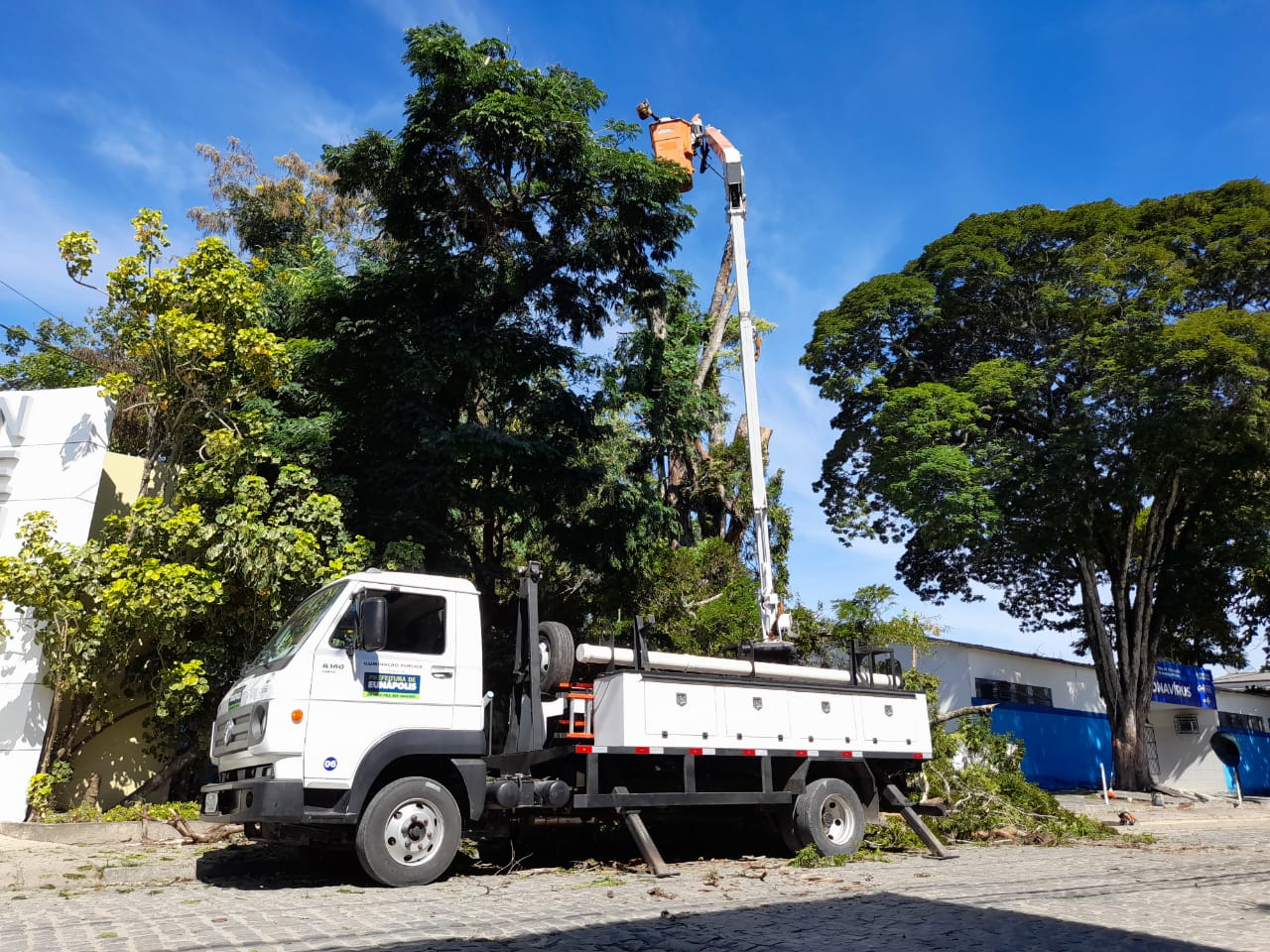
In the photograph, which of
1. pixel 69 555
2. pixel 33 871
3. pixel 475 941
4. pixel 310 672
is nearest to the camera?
pixel 475 941

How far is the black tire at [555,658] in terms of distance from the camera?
8.67 metres

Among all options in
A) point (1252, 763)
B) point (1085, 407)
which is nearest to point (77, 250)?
point (1085, 407)

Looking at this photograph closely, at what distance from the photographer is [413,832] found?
7.88 meters

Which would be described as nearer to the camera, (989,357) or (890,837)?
(890,837)

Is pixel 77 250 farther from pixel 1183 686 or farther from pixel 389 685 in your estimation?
pixel 1183 686

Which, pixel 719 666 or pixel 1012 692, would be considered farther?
pixel 1012 692

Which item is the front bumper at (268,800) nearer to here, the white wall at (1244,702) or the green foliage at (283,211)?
the green foliage at (283,211)

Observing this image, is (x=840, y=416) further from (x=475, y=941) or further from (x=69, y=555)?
(x=475, y=941)

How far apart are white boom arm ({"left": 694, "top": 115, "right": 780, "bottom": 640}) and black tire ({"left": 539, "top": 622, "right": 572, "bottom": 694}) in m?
4.71

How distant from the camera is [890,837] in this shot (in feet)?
35.3

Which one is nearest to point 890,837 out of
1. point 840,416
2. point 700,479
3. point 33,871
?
point 33,871

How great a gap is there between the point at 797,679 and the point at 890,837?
2386 millimetres

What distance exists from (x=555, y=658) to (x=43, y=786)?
7.64 metres

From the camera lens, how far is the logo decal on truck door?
26.1ft
